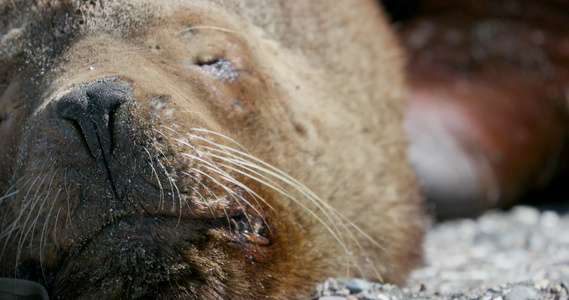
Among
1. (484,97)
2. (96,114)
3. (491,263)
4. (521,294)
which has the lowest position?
(96,114)

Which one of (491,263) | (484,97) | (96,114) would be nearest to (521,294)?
(491,263)

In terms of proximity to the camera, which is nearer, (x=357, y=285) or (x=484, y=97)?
(x=357, y=285)

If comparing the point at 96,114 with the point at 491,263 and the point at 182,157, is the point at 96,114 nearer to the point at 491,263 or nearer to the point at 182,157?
the point at 182,157

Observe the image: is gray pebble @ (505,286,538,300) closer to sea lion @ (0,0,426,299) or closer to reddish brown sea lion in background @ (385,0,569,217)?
sea lion @ (0,0,426,299)

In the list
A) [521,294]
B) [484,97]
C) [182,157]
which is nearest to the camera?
[182,157]

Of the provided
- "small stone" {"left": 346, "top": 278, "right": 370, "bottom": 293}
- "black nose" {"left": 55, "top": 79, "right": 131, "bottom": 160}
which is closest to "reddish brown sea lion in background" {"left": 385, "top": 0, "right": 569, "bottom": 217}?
"small stone" {"left": 346, "top": 278, "right": 370, "bottom": 293}

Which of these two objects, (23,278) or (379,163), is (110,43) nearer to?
(23,278)

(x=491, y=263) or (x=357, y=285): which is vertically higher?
(x=491, y=263)

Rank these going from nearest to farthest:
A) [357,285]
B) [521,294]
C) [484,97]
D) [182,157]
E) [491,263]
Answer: [182,157] → [521,294] → [357,285] → [491,263] → [484,97]
